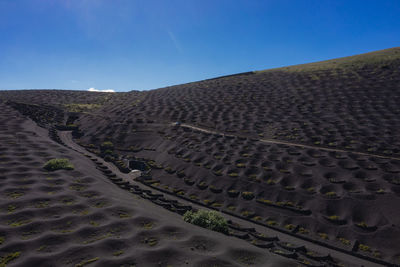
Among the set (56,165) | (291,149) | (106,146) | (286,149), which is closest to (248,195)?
(286,149)

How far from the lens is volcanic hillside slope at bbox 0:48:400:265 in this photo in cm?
1336

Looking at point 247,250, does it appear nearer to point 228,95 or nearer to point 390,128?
point 390,128

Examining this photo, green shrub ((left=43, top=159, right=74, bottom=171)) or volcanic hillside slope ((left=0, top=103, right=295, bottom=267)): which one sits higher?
green shrub ((left=43, top=159, right=74, bottom=171))

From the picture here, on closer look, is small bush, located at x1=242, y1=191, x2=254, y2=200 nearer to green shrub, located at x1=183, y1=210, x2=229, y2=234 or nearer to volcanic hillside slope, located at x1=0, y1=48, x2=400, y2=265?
volcanic hillside slope, located at x1=0, y1=48, x2=400, y2=265

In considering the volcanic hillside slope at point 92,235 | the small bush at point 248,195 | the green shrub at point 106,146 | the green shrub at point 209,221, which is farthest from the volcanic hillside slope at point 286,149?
the volcanic hillside slope at point 92,235

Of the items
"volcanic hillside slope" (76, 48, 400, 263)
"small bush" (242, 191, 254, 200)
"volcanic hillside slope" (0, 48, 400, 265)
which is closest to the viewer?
"volcanic hillside slope" (0, 48, 400, 265)

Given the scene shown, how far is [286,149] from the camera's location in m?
22.8

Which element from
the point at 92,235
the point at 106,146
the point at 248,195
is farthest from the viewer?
the point at 106,146

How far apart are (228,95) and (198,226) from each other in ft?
126

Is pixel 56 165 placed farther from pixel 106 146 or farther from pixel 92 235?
pixel 106 146

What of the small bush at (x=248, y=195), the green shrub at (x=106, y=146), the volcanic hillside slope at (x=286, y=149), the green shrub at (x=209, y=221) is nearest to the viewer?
the green shrub at (x=209, y=221)

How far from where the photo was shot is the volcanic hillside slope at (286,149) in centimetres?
1336

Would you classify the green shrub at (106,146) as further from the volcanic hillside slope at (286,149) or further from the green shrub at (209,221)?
the green shrub at (209,221)

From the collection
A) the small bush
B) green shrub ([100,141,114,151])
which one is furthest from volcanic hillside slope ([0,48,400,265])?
green shrub ([100,141,114,151])
